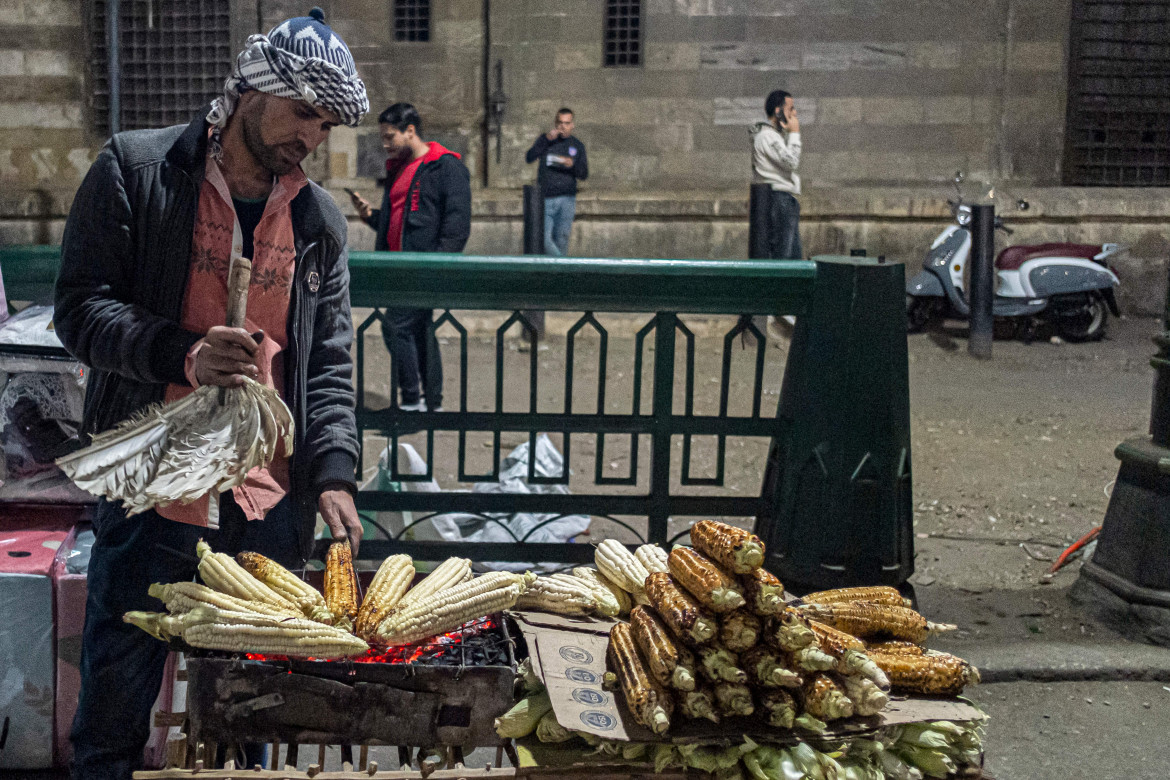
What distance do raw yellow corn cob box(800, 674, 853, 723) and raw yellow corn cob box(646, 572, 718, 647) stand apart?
241 mm

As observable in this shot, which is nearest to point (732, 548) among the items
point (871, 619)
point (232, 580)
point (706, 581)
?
point (706, 581)

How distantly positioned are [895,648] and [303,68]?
6.54 feet

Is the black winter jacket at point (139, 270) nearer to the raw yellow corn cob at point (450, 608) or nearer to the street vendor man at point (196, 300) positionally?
the street vendor man at point (196, 300)

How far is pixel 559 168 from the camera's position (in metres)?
13.6

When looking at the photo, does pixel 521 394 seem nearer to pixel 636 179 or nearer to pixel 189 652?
pixel 636 179

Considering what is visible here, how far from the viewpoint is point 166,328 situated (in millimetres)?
2729

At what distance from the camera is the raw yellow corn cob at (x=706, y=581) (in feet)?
7.88

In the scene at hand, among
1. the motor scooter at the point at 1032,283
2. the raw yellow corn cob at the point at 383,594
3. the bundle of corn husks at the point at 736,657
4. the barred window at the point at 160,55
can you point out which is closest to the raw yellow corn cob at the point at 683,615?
the bundle of corn husks at the point at 736,657

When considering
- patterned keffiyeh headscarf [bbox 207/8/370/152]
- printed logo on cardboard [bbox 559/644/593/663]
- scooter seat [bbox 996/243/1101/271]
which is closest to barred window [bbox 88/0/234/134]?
scooter seat [bbox 996/243/1101/271]

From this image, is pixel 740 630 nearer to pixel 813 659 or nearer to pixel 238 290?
pixel 813 659

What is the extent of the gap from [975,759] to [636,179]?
12815 millimetres

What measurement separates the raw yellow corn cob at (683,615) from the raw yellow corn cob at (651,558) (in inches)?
13.1

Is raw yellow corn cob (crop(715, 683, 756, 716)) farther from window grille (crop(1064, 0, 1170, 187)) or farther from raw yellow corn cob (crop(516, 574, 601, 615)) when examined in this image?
window grille (crop(1064, 0, 1170, 187))

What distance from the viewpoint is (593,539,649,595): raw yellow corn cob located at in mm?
2947
